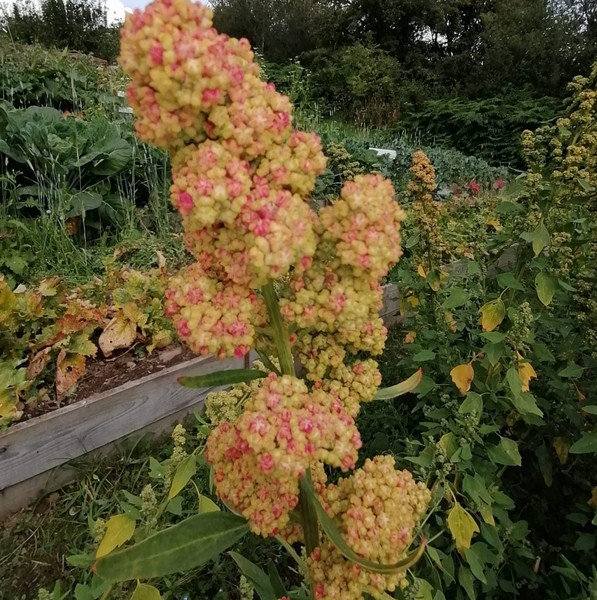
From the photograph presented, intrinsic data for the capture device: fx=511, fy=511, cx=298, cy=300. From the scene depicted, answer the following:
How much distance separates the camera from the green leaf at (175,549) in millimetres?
724

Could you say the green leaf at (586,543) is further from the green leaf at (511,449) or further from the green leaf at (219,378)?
the green leaf at (219,378)

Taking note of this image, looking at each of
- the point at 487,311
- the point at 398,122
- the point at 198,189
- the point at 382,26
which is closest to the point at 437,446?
the point at 487,311

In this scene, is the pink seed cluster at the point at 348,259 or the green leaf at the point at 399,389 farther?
the green leaf at the point at 399,389

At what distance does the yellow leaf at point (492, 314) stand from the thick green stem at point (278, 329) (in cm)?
113

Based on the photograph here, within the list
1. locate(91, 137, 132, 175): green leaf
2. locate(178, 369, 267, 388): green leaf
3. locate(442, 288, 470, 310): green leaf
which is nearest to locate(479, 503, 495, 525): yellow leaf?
locate(442, 288, 470, 310): green leaf

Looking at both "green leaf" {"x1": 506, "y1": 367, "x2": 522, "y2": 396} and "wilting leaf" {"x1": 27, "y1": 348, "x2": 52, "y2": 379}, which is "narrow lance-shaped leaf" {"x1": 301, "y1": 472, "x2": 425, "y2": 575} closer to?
"green leaf" {"x1": 506, "y1": 367, "x2": 522, "y2": 396}

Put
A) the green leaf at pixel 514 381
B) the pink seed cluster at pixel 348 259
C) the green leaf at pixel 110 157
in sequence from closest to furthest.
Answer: the pink seed cluster at pixel 348 259, the green leaf at pixel 514 381, the green leaf at pixel 110 157

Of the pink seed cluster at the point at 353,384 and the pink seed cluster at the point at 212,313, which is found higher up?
the pink seed cluster at the point at 212,313

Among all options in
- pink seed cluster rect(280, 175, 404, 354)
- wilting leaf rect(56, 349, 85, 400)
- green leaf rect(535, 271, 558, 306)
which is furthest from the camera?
wilting leaf rect(56, 349, 85, 400)

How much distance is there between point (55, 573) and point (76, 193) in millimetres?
2721

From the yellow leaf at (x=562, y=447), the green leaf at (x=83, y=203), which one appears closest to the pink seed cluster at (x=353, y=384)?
the yellow leaf at (x=562, y=447)

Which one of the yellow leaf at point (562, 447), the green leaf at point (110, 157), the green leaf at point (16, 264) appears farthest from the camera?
the green leaf at point (110, 157)

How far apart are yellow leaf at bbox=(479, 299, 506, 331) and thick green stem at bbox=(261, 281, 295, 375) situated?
3.71 ft

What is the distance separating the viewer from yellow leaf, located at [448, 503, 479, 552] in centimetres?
139
